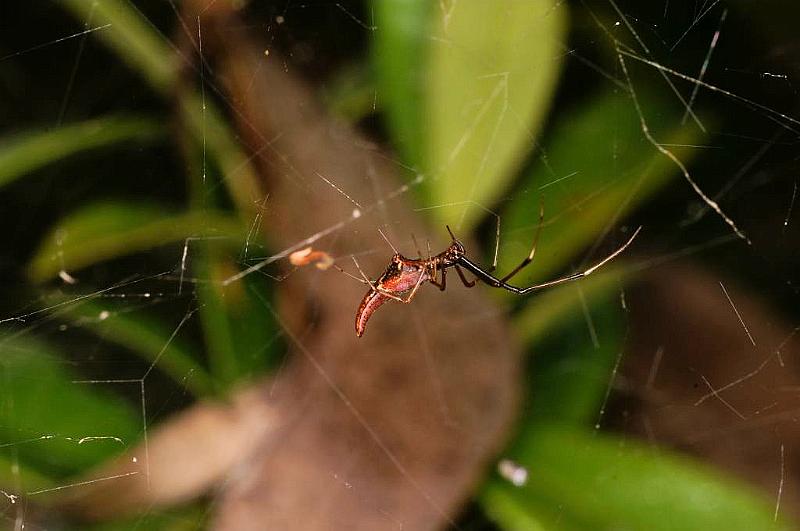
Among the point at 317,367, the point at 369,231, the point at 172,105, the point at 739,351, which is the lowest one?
the point at 739,351

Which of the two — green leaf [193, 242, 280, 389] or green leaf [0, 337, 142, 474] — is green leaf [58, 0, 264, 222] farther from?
green leaf [0, 337, 142, 474]

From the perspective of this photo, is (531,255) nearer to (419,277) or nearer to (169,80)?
(419,277)

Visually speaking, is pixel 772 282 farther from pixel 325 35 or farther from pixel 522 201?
pixel 325 35

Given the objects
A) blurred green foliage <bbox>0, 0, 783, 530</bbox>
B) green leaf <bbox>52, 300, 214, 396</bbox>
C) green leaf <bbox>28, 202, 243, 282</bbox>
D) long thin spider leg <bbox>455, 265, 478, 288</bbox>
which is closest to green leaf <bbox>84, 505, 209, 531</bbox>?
blurred green foliage <bbox>0, 0, 783, 530</bbox>

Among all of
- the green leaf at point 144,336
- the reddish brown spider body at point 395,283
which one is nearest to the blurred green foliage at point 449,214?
the green leaf at point 144,336

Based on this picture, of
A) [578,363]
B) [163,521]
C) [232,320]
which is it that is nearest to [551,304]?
[578,363]

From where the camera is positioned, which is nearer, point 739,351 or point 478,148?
point 478,148

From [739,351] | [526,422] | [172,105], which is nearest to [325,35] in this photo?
[172,105]
